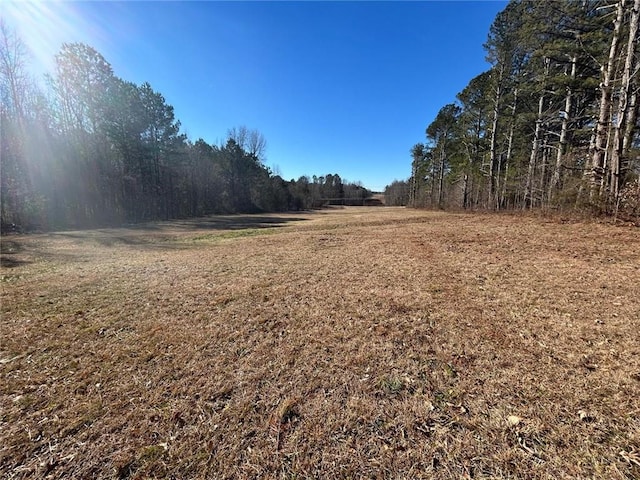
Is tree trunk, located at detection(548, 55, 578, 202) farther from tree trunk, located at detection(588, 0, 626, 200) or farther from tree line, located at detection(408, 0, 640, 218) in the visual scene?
tree trunk, located at detection(588, 0, 626, 200)

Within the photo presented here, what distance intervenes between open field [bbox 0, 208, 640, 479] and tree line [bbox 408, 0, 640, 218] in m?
5.62

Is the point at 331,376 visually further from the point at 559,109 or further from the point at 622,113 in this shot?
the point at 559,109

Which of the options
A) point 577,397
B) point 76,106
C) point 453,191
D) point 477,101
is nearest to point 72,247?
point 577,397

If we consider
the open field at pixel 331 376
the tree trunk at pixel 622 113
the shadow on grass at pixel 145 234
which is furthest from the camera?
the shadow on grass at pixel 145 234

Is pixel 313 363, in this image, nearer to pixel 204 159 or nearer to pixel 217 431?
pixel 217 431

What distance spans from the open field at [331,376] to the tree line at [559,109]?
5.62 metres

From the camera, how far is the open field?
163cm

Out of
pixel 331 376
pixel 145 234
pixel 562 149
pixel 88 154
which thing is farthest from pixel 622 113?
pixel 88 154

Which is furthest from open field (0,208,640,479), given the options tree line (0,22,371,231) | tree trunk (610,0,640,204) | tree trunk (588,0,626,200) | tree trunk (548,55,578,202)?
tree line (0,22,371,231)

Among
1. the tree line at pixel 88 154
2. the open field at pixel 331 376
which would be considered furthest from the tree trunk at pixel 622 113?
the tree line at pixel 88 154

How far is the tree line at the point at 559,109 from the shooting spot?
8.27 metres

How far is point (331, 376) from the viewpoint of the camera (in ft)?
7.96

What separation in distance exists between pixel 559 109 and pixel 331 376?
63.8 feet

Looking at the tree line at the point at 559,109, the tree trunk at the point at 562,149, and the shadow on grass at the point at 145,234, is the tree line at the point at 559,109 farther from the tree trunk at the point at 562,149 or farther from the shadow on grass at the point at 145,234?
the shadow on grass at the point at 145,234
